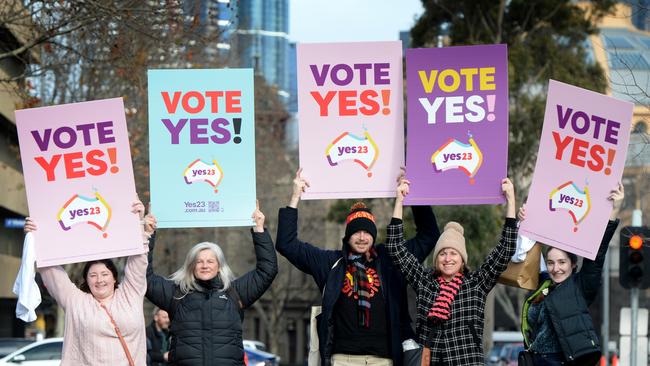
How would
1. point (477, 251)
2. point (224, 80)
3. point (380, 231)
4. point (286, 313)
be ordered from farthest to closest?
point (286, 313)
point (380, 231)
point (477, 251)
point (224, 80)

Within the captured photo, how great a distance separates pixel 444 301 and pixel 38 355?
16.3 meters

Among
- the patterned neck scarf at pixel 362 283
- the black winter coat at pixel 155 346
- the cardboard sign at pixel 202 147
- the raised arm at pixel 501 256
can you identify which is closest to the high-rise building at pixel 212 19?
the black winter coat at pixel 155 346

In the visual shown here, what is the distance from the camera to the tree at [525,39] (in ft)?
116

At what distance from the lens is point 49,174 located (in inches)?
400

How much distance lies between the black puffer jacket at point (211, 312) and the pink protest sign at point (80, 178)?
1.50ft

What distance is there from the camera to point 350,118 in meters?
10.6

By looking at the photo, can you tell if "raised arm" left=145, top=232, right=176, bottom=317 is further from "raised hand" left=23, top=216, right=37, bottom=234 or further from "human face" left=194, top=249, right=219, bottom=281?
"raised hand" left=23, top=216, right=37, bottom=234

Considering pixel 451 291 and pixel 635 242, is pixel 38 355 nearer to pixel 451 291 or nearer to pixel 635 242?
pixel 635 242

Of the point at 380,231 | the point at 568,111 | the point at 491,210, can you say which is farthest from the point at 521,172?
the point at 568,111

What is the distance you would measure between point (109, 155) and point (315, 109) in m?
1.60

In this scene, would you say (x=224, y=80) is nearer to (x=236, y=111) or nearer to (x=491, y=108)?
(x=236, y=111)

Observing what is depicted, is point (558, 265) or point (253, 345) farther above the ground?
point (558, 265)

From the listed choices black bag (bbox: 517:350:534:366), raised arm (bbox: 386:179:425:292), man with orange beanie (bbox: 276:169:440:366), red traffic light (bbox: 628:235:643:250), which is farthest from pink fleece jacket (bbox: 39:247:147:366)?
red traffic light (bbox: 628:235:643:250)

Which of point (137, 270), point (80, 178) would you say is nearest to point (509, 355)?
point (80, 178)
